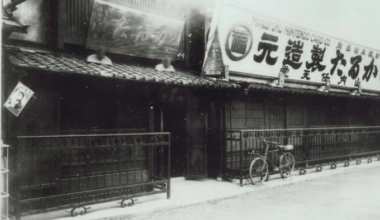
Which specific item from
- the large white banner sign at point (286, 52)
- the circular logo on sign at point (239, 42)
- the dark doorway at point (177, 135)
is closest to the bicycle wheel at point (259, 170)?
the dark doorway at point (177, 135)

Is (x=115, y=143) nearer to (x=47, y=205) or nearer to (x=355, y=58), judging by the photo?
(x=47, y=205)

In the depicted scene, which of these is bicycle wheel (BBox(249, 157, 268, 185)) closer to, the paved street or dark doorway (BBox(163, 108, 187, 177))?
the paved street

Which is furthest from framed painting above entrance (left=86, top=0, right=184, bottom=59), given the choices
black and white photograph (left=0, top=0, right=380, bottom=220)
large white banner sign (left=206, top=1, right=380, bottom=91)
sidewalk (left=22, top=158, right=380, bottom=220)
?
sidewalk (left=22, top=158, right=380, bottom=220)

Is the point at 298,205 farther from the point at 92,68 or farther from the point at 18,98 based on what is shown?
the point at 18,98

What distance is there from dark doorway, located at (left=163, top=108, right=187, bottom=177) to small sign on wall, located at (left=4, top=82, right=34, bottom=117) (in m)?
5.76

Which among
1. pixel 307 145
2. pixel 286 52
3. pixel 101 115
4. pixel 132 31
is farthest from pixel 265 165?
pixel 132 31

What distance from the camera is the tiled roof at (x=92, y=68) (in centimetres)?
782

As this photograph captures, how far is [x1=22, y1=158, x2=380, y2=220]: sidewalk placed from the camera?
26.9 feet

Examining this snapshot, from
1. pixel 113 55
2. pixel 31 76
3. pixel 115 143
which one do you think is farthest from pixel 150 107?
pixel 31 76

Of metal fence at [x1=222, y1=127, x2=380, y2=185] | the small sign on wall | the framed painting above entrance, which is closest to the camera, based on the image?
the small sign on wall

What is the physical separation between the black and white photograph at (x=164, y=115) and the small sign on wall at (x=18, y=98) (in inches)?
1.1

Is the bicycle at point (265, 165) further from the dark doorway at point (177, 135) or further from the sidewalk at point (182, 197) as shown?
the dark doorway at point (177, 135)

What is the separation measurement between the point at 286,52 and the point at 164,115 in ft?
20.1

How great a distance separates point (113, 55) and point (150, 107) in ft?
6.21
